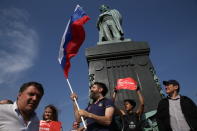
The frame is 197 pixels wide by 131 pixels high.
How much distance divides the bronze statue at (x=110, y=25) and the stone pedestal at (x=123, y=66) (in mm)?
1544

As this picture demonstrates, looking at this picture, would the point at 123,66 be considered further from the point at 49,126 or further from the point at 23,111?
the point at 23,111

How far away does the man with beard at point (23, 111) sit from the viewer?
202 centimetres

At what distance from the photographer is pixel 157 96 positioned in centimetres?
674

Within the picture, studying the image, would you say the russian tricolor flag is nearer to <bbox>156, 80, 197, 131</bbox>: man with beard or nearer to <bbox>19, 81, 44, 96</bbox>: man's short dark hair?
<bbox>19, 81, 44, 96</bbox>: man's short dark hair

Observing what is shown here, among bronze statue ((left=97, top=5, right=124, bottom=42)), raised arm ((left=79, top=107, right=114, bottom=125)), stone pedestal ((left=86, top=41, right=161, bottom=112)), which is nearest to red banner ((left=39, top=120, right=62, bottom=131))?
raised arm ((left=79, top=107, right=114, bottom=125))

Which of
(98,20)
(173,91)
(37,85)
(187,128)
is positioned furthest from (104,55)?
(37,85)

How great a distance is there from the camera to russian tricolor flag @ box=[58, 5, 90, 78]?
171 inches

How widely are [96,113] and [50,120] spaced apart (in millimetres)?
1589

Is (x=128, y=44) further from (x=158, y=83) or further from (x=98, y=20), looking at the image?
(x=98, y=20)

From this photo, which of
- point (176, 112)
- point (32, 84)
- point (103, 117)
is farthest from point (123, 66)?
point (32, 84)

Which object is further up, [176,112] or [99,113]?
[99,113]

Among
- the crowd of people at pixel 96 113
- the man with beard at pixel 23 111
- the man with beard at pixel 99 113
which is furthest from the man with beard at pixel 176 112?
the man with beard at pixel 23 111

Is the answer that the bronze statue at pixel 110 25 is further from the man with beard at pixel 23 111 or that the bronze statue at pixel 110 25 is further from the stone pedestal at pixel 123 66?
the man with beard at pixel 23 111

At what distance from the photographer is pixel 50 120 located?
171 inches
